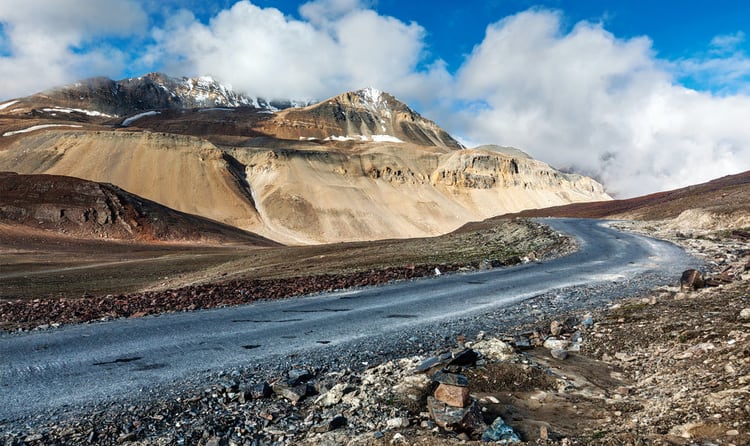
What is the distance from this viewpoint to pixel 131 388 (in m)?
6.93

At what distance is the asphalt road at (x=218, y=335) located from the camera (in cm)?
716

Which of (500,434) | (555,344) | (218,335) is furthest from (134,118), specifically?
(500,434)

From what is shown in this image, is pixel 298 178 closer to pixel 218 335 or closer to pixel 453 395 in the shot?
pixel 218 335

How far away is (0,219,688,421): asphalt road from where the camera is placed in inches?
282

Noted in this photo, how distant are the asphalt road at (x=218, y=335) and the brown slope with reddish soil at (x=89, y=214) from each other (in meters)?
56.4

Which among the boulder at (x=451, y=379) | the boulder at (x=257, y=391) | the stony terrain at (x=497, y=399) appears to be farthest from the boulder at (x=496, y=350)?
the boulder at (x=257, y=391)

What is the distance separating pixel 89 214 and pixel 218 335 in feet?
210

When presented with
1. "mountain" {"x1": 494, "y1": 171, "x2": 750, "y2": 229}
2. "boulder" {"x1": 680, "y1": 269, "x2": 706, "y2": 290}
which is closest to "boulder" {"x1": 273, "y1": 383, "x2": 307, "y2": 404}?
"boulder" {"x1": 680, "y1": 269, "x2": 706, "y2": 290}

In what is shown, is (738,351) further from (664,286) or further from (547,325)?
(664,286)

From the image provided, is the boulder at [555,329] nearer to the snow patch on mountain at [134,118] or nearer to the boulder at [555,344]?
the boulder at [555,344]

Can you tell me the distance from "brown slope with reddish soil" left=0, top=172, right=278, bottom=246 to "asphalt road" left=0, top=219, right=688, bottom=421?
56.4 m

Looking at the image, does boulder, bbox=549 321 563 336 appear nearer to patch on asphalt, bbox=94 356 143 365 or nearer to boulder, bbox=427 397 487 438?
boulder, bbox=427 397 487 438

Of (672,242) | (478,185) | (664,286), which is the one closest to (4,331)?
(664,286)

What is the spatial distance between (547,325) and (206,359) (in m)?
7.10
